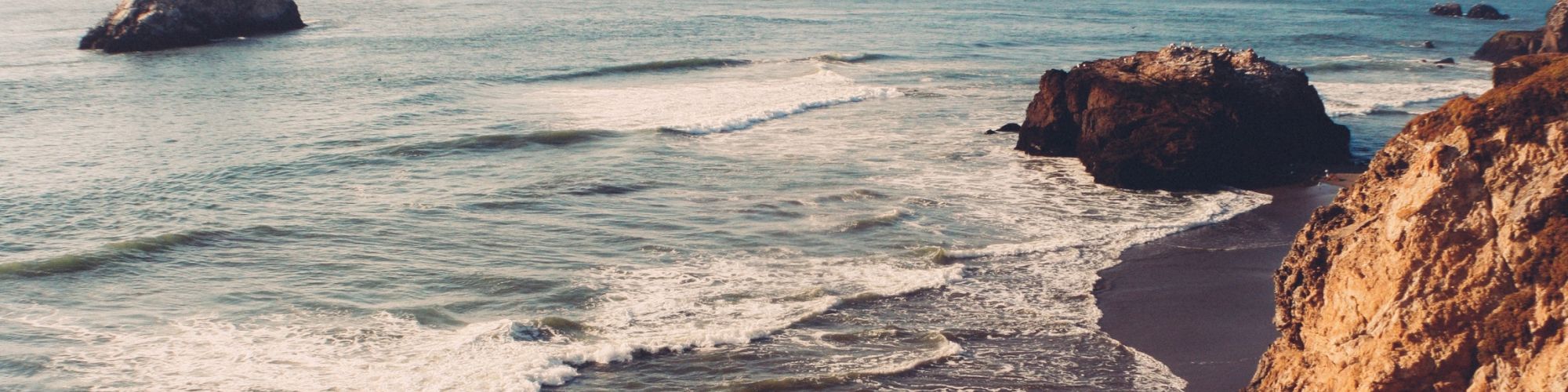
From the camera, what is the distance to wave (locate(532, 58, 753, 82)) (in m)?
33.8

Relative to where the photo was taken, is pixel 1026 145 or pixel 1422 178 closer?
pixel 1422 178

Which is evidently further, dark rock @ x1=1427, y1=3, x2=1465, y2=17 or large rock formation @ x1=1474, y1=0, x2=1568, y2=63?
dark rock @ x1=1427, y1=3, x2=1465, y2=17

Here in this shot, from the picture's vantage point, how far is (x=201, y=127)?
24.2 metres

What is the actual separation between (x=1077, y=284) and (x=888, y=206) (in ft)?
13.8

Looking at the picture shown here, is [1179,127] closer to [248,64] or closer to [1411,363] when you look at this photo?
[1411,363]

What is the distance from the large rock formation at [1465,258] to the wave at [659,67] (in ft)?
93.4

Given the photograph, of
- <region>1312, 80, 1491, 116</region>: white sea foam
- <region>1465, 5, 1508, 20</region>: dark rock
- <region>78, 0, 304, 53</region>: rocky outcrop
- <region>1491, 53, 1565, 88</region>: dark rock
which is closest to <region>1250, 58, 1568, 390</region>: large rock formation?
<region>1491, 53, 1565, 88</region>: dark rock

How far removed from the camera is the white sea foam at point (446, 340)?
10.2 meters

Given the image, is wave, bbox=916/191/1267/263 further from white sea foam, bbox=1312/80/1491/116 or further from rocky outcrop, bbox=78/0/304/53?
rocky outcrop, bbox=78/0/304/53

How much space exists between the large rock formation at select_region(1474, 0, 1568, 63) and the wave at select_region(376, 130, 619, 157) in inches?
1004

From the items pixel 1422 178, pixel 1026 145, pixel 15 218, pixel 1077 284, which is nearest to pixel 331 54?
pixel 15 218

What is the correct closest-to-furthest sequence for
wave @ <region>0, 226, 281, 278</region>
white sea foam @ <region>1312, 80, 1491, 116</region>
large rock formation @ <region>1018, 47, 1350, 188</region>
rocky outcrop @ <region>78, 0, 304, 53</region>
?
wave @ <region>0, 226, 281, 278</region> < large rock formation @ <region>1018, 47, 1350, 188</region> < white sea foam @ <region>1312, 80, 1491, 116</region> < rocky outcrop @ <region>78, 0, 304, 53</region>

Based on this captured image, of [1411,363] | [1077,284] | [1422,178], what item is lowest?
[1077,284]

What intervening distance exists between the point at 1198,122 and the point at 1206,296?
611 cm
